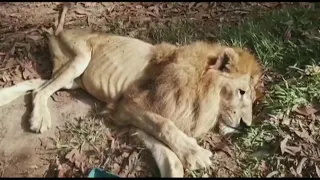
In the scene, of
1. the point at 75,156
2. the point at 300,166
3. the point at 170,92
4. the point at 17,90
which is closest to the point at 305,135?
the point at 300,166

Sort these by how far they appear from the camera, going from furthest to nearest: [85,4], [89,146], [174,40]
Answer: [85,4] → [174,40] → [89,146]

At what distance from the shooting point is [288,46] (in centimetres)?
534

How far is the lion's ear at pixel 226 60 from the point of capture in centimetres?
443

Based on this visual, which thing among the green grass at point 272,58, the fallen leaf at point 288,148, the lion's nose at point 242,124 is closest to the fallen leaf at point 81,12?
the green grass at point 272,58

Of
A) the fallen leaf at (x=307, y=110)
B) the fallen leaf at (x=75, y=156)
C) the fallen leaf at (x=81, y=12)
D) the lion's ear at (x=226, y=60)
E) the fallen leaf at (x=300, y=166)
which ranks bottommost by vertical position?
the fallen leaf at (x=75, y=156)

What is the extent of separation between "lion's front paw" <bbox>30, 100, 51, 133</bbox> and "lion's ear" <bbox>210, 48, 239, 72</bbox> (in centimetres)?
153

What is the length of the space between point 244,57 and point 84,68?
151 cm

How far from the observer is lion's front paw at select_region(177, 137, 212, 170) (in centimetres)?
417

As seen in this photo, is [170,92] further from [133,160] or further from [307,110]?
[307,110]

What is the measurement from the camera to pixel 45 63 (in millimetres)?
5539

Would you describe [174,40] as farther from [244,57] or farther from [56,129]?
[56,129]

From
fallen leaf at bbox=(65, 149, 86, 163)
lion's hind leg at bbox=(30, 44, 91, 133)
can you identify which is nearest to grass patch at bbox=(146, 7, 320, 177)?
lion's hind leg at bbox=(30, 44, 91, 133)

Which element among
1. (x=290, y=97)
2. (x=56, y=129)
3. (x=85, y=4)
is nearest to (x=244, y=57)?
(x=290, y=97)

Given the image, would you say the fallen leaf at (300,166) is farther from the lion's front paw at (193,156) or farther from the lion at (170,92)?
the lion's front paw at (193,156)
